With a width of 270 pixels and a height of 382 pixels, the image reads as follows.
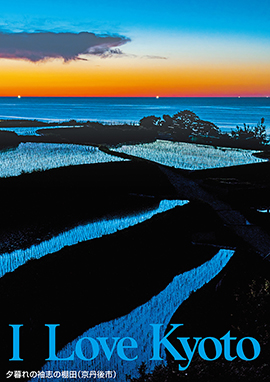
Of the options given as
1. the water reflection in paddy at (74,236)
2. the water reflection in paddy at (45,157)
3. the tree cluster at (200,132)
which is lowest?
the water reflection in paddy at (74,236)

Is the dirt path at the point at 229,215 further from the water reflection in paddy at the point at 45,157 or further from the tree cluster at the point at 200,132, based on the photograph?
the tree cluster at the point at 200,132

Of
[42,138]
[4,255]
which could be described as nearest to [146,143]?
[42,138]

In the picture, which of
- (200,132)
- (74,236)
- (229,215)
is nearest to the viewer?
(74,236)

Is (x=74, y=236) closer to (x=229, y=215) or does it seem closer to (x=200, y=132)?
(x=229, y=215)

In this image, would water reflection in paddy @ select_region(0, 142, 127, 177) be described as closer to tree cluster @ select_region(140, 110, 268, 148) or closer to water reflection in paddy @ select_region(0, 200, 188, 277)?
water reflection in paddy @ select_region(0, 200, 188, 277)

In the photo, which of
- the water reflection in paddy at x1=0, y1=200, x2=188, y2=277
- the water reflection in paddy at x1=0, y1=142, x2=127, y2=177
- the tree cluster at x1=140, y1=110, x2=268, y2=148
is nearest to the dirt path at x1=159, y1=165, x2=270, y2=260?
the water reflection in paddy at x1=0, y1=200, x2=188, y2=277

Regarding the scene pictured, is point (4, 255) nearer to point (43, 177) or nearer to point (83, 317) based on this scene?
point (83, 317)

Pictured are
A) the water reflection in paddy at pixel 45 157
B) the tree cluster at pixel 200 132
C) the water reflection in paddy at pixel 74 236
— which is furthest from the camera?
the tree cluster at pixel 200 132

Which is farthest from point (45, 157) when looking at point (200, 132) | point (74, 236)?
point (200, 132)

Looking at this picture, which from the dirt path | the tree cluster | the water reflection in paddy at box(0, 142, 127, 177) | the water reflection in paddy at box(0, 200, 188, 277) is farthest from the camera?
the tree cluster

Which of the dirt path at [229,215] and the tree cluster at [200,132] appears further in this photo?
the tree cluster at [200,132]

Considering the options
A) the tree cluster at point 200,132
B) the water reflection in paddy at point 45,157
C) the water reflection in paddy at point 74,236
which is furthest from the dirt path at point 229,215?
the tree cluster at point 200,132
